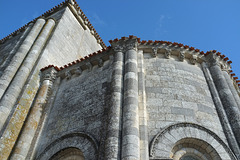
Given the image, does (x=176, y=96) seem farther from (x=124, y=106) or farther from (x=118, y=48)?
(x=118, y=48)

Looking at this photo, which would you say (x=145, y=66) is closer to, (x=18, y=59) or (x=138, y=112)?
(x=138, y=112)

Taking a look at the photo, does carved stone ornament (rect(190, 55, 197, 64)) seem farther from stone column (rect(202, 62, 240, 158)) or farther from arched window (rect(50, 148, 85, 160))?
arched window (rect(50, 148, 85, 160))

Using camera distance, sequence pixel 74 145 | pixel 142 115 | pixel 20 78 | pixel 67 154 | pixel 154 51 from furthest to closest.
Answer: pixel 20 78, pixel 154 51, pixel 67 154, pixel 74 145, pixel 142 115

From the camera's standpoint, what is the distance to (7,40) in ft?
51.0

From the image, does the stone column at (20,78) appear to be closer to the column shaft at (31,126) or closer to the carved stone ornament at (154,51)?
the column shaft at (31,126)

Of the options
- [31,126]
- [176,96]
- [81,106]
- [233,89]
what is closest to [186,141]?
[176,96]

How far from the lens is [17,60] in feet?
32.5

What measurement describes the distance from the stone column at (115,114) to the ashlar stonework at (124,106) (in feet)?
0.08

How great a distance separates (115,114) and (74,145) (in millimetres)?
1496

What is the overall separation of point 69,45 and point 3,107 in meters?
6.20

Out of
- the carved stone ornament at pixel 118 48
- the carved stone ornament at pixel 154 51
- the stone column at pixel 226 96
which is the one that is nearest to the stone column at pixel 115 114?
the carved stone ornament at pixel 118 48

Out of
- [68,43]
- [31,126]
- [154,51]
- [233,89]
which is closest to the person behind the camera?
[31,126]

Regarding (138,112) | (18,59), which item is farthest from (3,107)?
(138,112)

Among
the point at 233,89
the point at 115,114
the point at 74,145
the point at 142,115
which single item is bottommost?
the point at 74,145
